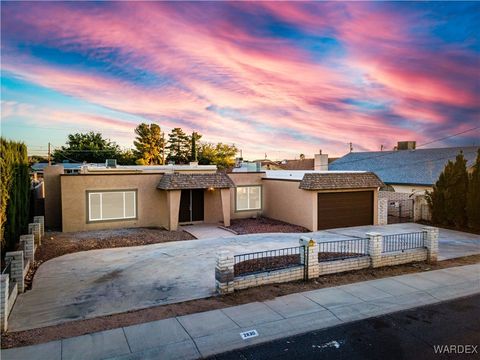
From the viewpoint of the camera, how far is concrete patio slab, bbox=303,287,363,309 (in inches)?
312

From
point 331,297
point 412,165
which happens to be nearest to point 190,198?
point 331,297

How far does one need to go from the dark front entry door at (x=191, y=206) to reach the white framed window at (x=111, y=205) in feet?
9.34

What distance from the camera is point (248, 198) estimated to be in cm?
2123

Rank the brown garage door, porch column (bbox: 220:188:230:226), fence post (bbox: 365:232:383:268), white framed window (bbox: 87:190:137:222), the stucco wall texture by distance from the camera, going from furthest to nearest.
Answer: porch column (bbox: 220:188:230:226)
the brown garage door
white framed window (bbox: 87:190:137:222)
the stucco wall texture
fence post (bbox: 365:232:383:268)

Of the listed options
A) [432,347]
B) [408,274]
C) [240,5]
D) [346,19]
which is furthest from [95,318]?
[346,19]

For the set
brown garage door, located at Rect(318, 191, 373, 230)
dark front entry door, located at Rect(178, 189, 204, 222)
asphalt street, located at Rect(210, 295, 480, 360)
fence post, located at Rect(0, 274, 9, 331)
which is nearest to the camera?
asphalt street, located at Rect(210, 295, 480, 360)

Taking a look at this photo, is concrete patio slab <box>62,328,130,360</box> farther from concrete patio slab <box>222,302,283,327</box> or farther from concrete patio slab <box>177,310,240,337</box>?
concrete patio slab <box>222,302,283,327</box>

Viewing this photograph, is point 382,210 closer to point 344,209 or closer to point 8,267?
point 344,209

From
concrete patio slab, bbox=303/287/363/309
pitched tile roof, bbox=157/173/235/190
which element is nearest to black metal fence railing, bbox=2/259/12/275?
concrete patio slab, bbox=303/287/363/309

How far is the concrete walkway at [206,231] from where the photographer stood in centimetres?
1623

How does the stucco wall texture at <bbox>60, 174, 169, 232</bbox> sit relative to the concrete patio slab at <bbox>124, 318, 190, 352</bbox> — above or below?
above

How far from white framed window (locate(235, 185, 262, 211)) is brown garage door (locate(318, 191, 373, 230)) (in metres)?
4.73

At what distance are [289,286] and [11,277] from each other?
727 cm

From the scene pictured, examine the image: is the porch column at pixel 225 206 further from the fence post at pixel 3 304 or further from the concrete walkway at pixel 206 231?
the fence post at pixel 3 304
